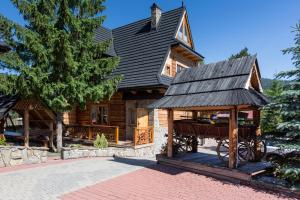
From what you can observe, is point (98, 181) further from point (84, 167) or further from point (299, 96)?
point (299, 96)

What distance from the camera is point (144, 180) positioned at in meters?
8.66

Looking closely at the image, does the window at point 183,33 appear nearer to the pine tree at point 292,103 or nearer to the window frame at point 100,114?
the window frame at point 100,114

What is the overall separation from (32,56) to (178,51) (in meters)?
9.98

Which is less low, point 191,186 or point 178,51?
point 178,51

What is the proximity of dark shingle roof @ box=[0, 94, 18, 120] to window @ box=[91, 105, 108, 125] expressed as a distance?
5.95 meters

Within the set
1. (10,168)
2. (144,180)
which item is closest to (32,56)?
(10,168)

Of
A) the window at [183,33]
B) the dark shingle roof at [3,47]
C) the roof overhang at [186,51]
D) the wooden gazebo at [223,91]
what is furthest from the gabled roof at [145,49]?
the dark shingle roof at [3,47]

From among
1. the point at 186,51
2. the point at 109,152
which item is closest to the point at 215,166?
the point at 109,152

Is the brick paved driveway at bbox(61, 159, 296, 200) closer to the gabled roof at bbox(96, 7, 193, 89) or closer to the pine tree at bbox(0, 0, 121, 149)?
the pine tree at bbox(0, 0, 121, 149)

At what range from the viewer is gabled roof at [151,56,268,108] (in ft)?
28.3

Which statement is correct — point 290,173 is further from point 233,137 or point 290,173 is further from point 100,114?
point 100,114

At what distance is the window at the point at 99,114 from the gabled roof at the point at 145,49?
2.77 m

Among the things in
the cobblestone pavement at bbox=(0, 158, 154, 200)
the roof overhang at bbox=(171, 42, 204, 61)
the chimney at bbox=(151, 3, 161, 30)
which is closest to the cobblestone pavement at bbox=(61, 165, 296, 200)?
the cobblestone pavement at bbox=(0, 158, 154, 200)

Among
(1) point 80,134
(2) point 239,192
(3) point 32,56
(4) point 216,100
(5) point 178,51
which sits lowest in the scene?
(2) point 239,192
